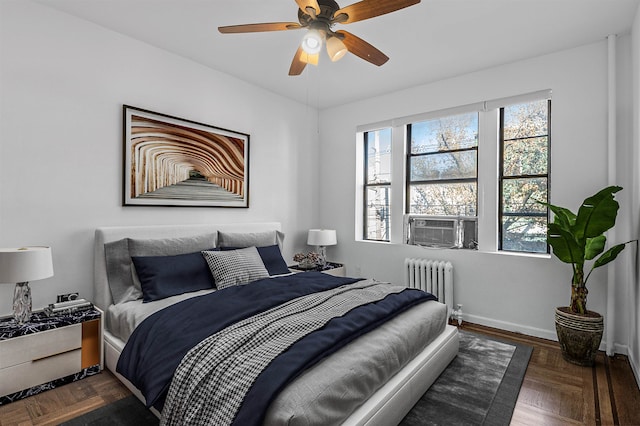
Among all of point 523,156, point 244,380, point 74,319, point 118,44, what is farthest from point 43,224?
point 523,156

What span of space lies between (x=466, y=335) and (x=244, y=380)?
2631mm

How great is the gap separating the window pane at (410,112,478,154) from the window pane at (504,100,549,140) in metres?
0.32

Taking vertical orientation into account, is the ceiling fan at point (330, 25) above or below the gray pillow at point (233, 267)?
above


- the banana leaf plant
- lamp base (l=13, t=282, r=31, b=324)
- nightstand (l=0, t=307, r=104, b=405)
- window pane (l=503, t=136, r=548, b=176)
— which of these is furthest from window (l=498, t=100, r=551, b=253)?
lamp base (l=13, t=282, r=31, b=324)

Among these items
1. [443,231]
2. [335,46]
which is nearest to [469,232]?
[443,231]

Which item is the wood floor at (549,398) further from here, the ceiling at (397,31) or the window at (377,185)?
the ceiling at (397,31)

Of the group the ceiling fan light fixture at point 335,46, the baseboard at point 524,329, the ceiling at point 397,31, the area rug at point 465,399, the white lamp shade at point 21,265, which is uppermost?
the ceiling at point 397,31

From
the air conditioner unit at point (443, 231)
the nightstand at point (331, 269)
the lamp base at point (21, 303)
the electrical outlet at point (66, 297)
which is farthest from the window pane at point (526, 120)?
the lamp base at point (21, 303)

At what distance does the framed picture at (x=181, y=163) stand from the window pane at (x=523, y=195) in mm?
2897

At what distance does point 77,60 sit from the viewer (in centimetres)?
273

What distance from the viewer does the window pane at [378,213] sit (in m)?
4.57

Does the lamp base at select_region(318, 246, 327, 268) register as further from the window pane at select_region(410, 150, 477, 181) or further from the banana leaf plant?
the banana leaf plant

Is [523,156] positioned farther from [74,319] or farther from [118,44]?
[74,319]

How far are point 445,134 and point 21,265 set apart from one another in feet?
13.4
